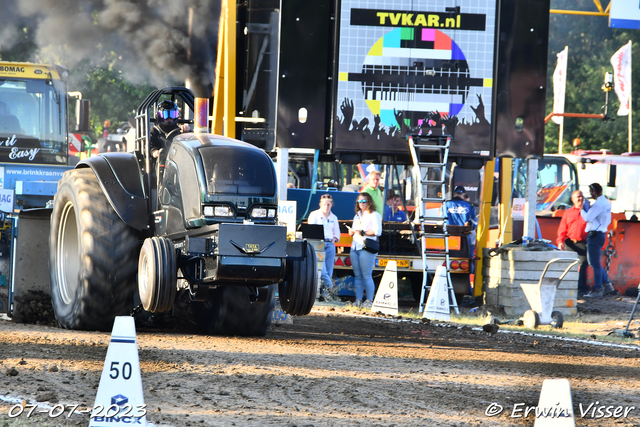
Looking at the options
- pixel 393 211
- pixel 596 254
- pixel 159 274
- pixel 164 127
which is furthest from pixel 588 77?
pixel 159 274

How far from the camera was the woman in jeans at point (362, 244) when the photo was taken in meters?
13.3

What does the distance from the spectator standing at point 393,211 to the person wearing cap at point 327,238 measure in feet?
5.68

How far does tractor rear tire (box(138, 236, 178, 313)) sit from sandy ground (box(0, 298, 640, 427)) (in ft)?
1.32

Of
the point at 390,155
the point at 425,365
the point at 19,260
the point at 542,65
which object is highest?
the point at 542,65

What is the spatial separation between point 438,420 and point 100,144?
2576 cm

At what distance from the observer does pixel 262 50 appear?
13125 millimetres

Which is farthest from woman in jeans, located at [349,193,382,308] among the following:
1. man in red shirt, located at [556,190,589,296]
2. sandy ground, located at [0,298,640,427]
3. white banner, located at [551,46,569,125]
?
white banner, located at [551,46,569,125]

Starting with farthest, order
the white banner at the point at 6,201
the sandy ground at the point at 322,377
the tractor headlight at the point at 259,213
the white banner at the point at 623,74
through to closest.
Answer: the white banner at the point at 623,74
the white banner at the point at 6,201
the tractor headlight at the point at 259,213
the sandy ground at the point at 322,377

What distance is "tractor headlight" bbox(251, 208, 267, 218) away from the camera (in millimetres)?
7391

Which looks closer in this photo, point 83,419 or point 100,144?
point 83,419

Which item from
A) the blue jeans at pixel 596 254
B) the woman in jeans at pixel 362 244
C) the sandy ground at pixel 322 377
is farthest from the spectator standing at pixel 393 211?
the sandy ground at pixel 322 377

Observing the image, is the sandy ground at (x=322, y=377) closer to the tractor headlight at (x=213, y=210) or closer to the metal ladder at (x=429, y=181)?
the tractor headlight at (x=213, y=210)

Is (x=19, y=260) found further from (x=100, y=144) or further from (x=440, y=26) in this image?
(x=100, y=144)

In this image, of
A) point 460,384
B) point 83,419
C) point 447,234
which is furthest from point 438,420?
point 447,234
